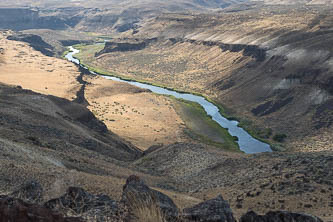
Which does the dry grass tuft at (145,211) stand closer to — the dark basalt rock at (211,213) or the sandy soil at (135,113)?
the dark basalt rock at (211,213)

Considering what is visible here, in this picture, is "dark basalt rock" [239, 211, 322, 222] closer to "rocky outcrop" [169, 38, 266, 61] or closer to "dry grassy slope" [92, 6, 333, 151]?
"dry grassy slope" [92, 6, 333, 151]

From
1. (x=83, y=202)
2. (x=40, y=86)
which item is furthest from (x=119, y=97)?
(x=83, y=202)

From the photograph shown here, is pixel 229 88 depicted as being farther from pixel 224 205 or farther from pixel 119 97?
pixel 224 205

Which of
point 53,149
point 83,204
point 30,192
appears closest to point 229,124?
point 53,149

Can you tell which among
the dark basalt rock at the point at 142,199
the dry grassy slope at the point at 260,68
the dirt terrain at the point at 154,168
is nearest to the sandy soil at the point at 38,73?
the dry grassy slope at the point at 260,68

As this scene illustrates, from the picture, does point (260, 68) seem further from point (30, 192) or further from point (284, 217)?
point (30, 192)
